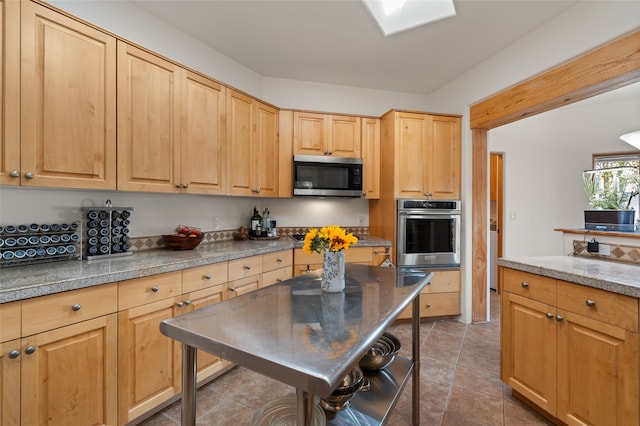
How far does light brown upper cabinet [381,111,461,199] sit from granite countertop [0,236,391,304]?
196cm

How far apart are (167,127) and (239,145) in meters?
0.71

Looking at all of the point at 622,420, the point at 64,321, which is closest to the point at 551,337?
the point at 622,420

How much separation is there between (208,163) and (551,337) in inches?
104

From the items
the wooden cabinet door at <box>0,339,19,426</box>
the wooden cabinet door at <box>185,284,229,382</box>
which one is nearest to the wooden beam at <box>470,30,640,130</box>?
the wooden cabinet door at <box>185,284,229,382</box>

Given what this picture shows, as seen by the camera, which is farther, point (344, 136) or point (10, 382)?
point (344, 136)

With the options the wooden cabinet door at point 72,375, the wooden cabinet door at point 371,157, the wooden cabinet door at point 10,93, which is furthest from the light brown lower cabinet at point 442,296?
the wooden cabinet door at point 10,93

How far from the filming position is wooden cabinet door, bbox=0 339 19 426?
1176mm

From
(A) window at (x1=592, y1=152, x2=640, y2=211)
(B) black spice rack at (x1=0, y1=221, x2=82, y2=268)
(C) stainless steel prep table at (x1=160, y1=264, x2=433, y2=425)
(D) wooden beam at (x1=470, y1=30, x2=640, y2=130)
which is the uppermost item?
(D) wooden beam at (x1=470, y1=30, x2=640, y2=130)

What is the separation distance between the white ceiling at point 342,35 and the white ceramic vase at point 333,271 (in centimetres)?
202

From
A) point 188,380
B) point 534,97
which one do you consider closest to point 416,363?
point 188,380

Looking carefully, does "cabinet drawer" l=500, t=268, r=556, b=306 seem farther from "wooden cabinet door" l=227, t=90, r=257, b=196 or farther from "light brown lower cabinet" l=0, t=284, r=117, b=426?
"light brown lower cabinet" l=0, t=284, r=117, b=426

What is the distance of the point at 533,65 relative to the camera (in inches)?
99.2

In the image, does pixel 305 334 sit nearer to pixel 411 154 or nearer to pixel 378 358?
pixel 378 358

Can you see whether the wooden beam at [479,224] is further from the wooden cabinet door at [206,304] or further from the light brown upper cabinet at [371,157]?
the wooden cabinet door at [206,304]
